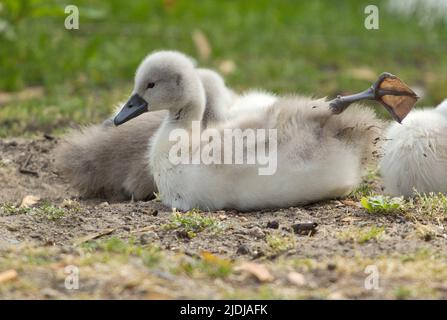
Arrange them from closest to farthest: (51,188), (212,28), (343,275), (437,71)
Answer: (343,275), (51,188), (437,71), (212,28)

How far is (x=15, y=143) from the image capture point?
6.64 meters

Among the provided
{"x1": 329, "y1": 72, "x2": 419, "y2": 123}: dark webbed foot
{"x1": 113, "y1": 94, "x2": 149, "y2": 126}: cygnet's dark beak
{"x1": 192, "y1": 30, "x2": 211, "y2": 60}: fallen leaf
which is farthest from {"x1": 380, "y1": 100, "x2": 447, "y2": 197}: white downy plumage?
{"x1": 192, "y1": 30, "x2": 211, "y2": 60}: fallen leaf

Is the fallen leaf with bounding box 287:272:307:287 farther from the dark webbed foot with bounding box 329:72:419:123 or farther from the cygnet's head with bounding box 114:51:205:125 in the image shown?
the cygnet's head with bounding box 114:51:205:125

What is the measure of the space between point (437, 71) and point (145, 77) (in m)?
5.28

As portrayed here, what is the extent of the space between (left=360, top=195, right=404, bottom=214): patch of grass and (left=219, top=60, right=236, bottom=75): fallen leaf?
15.3 ft

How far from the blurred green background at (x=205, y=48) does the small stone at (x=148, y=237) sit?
9.69ft

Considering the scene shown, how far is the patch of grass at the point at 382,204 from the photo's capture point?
4.78 metres

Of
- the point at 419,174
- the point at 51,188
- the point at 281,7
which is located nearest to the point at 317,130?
the point at 419,174

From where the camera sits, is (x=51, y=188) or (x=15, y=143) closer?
(x=51, y=188)

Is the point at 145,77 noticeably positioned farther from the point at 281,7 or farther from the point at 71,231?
the point at 281,7

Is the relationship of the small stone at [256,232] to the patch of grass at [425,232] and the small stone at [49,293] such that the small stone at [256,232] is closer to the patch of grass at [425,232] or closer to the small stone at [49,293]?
the patch of grass at [425,232]
